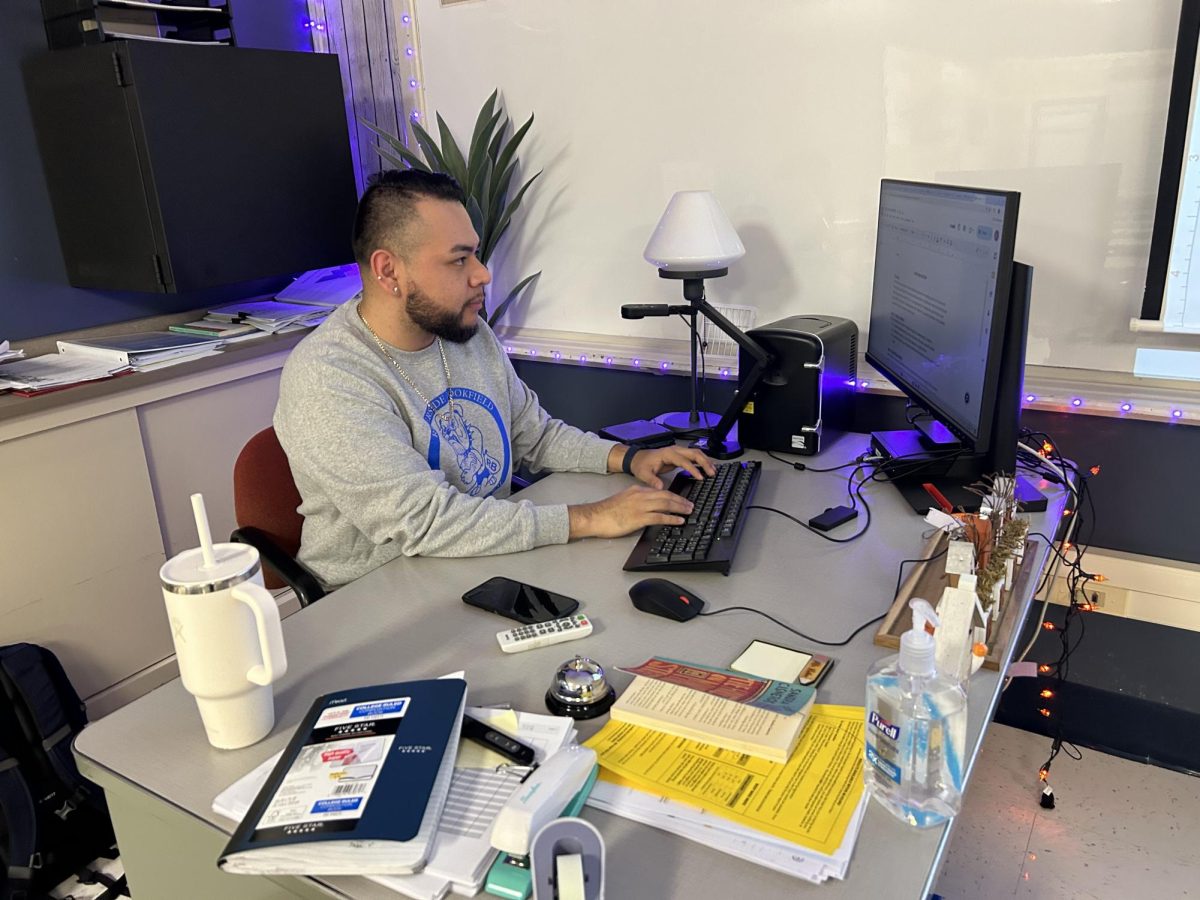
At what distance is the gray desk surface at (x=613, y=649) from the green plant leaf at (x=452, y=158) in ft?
4.73

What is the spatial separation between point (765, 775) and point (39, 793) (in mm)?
1717

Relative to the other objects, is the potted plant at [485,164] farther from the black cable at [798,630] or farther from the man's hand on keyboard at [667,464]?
the black cable at [798,630]

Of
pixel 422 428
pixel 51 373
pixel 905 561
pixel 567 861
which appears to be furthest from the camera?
pixel 51 373

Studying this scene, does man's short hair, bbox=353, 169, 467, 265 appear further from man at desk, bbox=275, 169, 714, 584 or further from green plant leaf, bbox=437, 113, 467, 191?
green plant leaf, bbox=437, 113, 467, 191

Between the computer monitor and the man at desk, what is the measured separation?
45cm

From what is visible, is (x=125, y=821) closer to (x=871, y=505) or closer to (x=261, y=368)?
(x=871, y=505)

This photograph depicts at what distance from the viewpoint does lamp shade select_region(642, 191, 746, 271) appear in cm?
203

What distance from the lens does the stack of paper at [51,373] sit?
217 centimetres

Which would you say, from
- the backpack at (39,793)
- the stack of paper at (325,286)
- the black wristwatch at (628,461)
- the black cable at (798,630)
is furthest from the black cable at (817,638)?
the stack of paper at (325,286)

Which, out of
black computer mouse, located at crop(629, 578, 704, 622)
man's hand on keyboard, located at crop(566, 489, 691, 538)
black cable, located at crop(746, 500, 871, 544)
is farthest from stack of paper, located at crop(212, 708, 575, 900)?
black cable, located at crop(746, 500, 871, 544)

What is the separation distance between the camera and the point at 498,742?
951mm

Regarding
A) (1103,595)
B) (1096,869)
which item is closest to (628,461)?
(1103,595)

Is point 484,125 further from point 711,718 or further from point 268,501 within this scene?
point 711,718

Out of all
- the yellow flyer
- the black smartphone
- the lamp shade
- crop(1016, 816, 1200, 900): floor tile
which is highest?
the lamp shade
